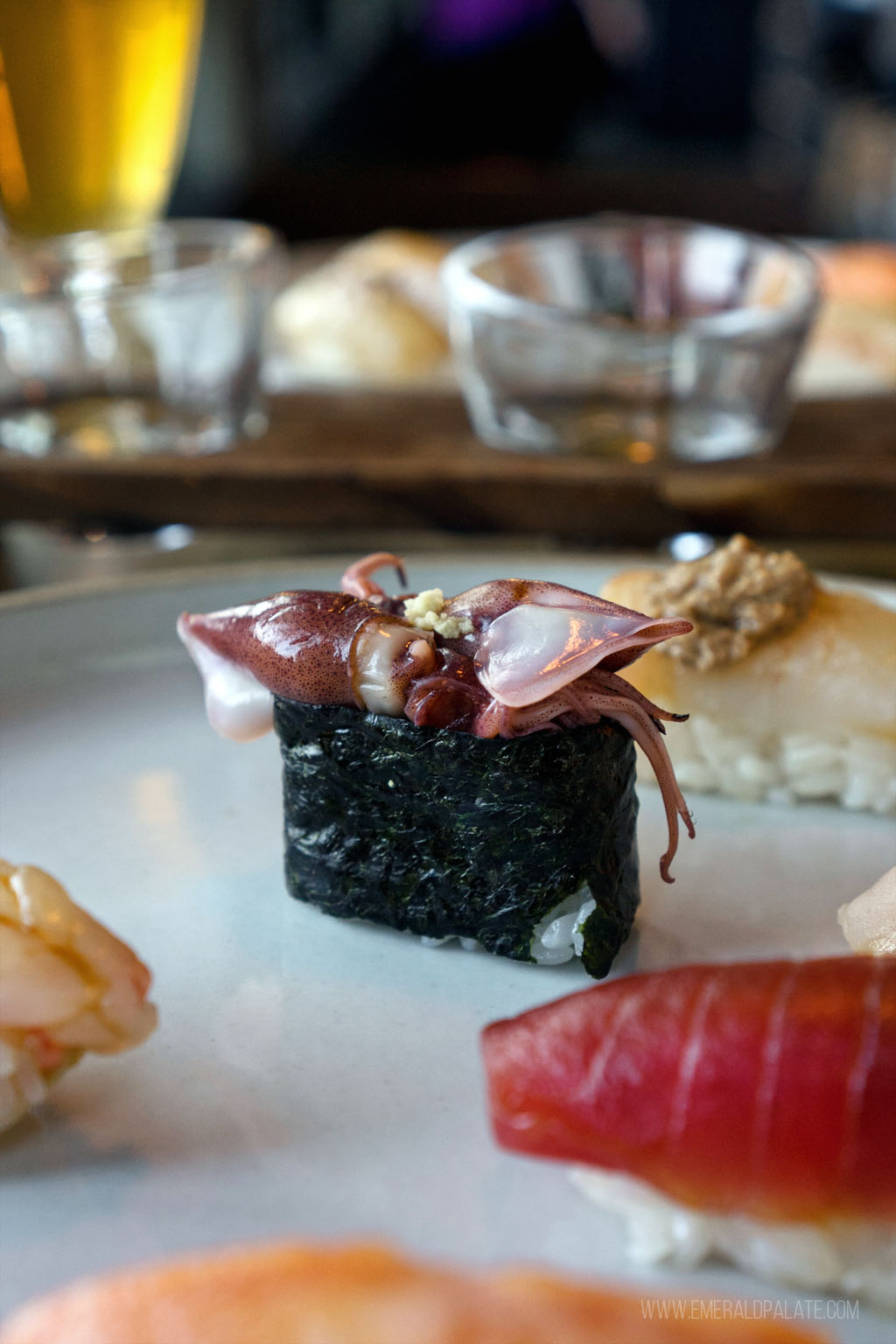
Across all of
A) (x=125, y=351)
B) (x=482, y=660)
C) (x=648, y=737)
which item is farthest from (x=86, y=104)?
(x=648, y=737)

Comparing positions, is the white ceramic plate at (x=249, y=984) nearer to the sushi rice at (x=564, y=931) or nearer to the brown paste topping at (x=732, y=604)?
the sushi rice at (x=564, y=931)

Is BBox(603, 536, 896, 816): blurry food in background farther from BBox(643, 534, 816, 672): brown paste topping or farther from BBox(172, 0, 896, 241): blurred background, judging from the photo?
BBox(172, 0, 896, 241): blurred background

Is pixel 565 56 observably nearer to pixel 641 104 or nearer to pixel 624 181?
pixel 641 104

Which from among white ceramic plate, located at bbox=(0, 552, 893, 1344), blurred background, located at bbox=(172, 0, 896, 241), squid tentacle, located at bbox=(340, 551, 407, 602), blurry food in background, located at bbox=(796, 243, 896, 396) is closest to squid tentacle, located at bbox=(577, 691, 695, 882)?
white ceramic plate, located at bbox=(0, 552, 893, 1344)

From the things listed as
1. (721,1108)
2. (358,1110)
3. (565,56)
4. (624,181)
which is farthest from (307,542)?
(565,56)

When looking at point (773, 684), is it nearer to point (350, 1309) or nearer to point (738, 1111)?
point (738, 1111)
